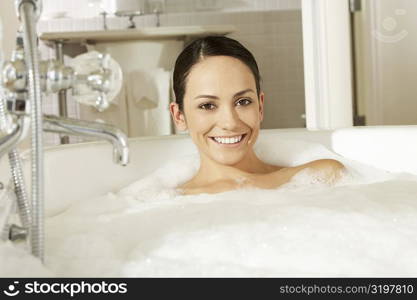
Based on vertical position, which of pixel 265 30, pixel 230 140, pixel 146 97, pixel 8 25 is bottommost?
pixel 146 97

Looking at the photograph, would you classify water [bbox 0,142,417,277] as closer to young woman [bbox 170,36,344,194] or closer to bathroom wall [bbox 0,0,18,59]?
young woman [bbox 170,36,344,194]

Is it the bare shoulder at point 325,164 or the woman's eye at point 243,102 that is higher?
the woman's eye at point 243,102

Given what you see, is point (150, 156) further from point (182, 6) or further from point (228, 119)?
point (182, 6)

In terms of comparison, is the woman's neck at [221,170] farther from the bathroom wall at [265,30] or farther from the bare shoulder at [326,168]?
the bathroom wall at [265,30]

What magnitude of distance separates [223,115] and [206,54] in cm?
16

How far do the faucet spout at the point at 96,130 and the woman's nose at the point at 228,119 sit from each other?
0.69 metres

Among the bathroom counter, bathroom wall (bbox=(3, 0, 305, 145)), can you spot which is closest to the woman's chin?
Result: the bathroom counter

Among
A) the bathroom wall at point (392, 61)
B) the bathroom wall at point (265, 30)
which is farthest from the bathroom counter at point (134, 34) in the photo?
the bathroom wall at point (392, 61)

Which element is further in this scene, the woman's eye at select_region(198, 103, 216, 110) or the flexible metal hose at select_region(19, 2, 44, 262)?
the woman's eye at select_region(198, 103, 216, 110)

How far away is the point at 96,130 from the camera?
812mm

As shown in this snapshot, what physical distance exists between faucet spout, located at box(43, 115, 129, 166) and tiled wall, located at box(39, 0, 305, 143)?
3305mm

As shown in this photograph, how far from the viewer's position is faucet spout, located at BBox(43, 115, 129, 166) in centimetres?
81

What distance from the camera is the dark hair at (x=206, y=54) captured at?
5.02ft

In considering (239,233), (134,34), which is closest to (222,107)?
(239,233)
